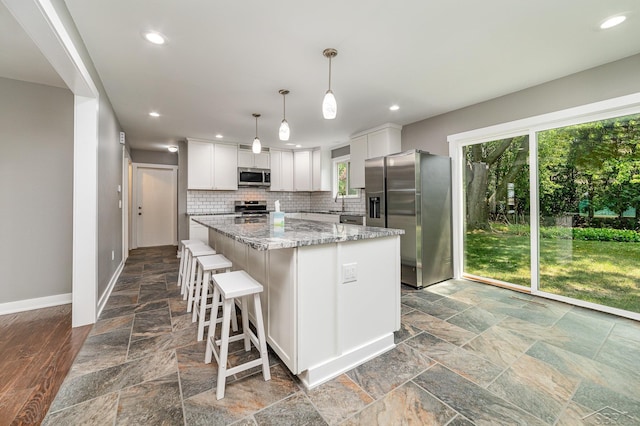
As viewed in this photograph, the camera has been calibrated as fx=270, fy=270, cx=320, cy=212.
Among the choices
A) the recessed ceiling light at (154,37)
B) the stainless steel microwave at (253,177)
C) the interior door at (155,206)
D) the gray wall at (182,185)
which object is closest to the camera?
the recessed ceiling light at (154,37)

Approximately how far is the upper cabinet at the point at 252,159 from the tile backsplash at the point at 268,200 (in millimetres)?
583

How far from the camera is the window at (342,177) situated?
19.5 ft

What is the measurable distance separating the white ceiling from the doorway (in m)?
3.13

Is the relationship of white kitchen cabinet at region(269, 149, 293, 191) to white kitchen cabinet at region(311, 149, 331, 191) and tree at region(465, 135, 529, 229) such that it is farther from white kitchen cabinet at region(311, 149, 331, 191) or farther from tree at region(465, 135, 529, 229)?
tree at region(465, 135, 529, 229)

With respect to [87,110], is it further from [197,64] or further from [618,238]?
[618,238]

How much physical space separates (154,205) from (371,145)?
540cm

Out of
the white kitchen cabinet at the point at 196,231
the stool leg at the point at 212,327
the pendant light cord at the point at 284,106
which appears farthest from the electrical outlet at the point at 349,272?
the white kitchen cabinet at the point at 196,231

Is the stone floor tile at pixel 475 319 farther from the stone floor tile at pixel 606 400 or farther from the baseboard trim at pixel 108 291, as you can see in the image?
the baseboard trim at pixel 108 291

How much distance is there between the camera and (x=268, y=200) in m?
6.43

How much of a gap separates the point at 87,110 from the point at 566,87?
15.4ft

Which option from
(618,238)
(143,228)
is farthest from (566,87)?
(143,228)

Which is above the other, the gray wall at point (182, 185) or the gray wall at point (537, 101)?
the gray wall at point (537, 101)

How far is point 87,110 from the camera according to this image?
2.42m

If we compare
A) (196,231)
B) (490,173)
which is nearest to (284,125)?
(490,173)
